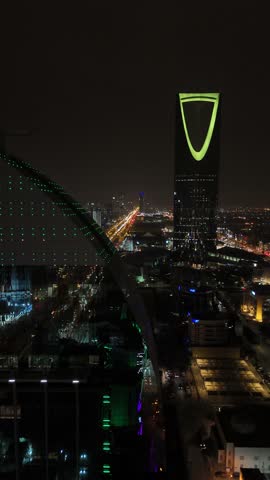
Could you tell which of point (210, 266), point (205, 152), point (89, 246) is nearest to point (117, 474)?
point (89, 246)

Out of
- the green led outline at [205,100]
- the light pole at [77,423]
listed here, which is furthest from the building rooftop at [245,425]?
the green led outline at [205,100]

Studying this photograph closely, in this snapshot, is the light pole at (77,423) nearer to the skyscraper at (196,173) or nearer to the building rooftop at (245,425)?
the building rooftop at (245,425)

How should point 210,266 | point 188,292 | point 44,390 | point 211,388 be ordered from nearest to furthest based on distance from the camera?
point 44,390, point 211,388, point 188,292, point 210,266

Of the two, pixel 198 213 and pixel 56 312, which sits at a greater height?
pixel 198 213

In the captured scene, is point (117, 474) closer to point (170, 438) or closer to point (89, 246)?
point (170, 438)

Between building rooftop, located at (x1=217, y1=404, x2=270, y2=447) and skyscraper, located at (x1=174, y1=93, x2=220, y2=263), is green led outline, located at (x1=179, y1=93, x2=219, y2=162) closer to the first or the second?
skyscraper, located at (x1=174, y1=93, x2=220, y2=263)

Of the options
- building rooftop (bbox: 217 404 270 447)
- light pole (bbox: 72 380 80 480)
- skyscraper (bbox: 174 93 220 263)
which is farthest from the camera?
skyscraper (bbox: 174 93 220 263)

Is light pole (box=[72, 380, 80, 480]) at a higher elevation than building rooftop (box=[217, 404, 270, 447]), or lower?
higher

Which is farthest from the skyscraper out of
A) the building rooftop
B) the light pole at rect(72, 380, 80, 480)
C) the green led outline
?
the light pole at rect(72, 380, 80, 480)
